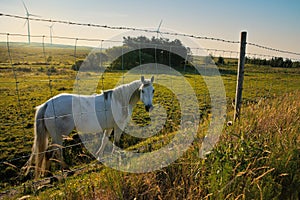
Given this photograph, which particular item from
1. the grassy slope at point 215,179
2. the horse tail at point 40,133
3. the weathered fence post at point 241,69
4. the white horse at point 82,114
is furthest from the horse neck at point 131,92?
the grassy slope at point 215,179

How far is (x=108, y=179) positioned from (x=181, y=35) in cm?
345

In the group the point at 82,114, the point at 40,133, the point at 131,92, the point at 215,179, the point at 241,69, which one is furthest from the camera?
the point at 131,92

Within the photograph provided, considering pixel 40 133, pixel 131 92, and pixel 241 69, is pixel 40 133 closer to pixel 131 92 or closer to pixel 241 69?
pixel 131 92

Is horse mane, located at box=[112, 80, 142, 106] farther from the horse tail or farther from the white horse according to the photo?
the horse tail

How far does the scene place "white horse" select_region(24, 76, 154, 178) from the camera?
4.24 m

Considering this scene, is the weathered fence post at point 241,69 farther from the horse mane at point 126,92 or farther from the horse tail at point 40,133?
the horse tail at point 40,133

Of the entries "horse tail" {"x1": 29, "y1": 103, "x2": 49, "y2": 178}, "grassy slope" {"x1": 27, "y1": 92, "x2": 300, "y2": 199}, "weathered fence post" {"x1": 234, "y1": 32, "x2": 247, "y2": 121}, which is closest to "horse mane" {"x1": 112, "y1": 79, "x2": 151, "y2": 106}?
"horse tail" {"x1": 29, "y1": 103, "x2": 49, "y2": 178}

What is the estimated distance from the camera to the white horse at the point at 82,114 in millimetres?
4242

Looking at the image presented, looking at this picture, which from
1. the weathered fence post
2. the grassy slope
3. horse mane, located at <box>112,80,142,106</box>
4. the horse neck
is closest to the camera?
the grassy slope

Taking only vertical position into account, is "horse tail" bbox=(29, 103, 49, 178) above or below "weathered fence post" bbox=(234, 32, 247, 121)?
below

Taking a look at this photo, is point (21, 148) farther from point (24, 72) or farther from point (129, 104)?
point (24, 72)

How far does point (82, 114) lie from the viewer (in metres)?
4.69

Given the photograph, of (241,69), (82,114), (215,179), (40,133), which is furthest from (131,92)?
(215,179)

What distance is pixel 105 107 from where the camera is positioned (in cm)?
499
